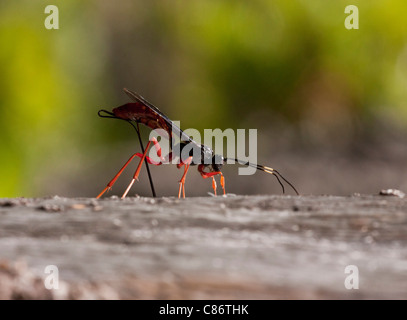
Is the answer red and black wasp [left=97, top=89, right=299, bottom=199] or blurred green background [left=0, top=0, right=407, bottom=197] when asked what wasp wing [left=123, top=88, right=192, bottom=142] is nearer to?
red and black wasp [left=97, top=89, right=299, bottom=199]

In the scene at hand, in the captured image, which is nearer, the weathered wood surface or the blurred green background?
the weathered wood surface

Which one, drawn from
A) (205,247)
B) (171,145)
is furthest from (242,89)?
(205,247)

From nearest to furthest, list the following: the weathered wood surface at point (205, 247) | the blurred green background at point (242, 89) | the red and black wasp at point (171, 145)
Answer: the weathered wood surface at point (205, 247)
the red and black wasp at point (171, 145)
the blurred green background at point (242, 89)

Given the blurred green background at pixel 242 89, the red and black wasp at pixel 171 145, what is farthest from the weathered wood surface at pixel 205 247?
the blurred green background at pixel 242 89

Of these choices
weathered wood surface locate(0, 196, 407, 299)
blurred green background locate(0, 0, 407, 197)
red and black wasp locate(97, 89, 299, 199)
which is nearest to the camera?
weathered wood surface locate(0, 196, 407, 299)

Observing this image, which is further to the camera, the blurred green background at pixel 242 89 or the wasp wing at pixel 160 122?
the blurred green background at pixel 242 89

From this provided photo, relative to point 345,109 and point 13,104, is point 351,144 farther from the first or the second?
point 13,104

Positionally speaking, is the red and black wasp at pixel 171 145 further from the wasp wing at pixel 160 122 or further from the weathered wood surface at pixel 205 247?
the weathered wood surface at pixel 205 247

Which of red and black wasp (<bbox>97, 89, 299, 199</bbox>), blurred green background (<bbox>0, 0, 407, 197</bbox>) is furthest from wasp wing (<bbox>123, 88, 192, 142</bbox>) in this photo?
blurred green background (<bbox>0, 0, 407, 197</bbox>)

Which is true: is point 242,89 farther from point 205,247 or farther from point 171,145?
point 205,247
